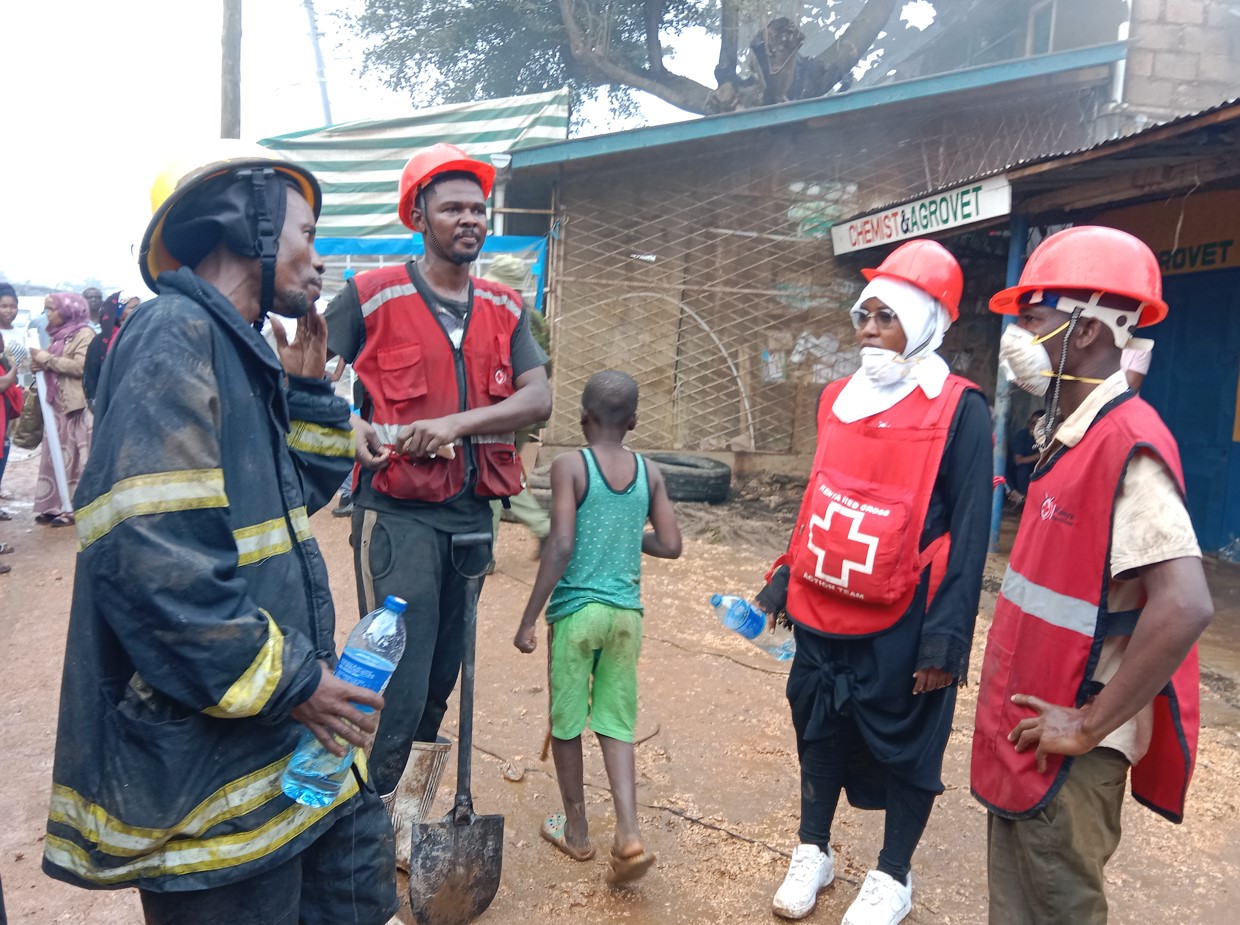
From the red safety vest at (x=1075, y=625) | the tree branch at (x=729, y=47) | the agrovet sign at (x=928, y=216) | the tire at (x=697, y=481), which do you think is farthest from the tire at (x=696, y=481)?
the tree branch at (x=729, y=47)

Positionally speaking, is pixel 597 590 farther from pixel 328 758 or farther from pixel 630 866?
pixel 328 758

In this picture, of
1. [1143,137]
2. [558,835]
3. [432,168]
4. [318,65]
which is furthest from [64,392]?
[318,65]

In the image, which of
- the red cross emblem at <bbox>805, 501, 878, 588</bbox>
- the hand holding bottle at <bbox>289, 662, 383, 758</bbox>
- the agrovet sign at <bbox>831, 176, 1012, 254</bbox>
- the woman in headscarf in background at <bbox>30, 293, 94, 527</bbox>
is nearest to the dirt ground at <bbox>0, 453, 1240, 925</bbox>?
the red cross emblem at <bbox>805, 501, 878, 588</bbox>

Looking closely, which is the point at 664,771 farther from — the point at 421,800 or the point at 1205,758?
the point at 1205,758

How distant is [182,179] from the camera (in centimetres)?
168

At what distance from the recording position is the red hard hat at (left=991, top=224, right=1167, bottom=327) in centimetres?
208

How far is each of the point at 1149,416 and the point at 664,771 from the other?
2615 mm

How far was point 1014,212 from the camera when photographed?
759 centimetres

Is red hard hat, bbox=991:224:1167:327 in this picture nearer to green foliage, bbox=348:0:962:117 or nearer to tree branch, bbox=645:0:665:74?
green foliage, bbox=348:0:962:117

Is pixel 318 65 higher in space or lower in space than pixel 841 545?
higher

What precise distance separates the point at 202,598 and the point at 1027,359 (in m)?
1.81

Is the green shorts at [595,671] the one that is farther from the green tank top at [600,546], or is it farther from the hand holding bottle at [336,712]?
the hand holding bottle at [336,712]

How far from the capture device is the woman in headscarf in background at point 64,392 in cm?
851

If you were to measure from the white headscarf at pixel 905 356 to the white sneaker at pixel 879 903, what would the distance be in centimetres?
140
